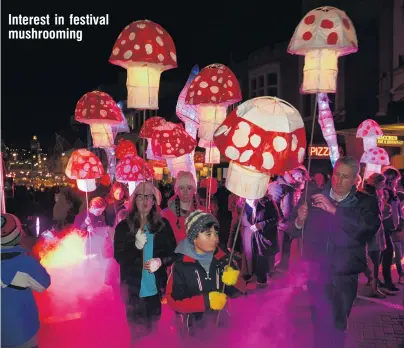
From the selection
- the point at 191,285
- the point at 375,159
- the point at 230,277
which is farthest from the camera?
the point at 375,159

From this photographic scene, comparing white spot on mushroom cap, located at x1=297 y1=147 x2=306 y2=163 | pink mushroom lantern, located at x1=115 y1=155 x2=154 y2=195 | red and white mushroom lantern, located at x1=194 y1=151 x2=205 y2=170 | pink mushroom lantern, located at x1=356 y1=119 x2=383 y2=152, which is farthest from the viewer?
red and white mushroom lantern, located at x1=194 y1=151 x2=205 y2=170

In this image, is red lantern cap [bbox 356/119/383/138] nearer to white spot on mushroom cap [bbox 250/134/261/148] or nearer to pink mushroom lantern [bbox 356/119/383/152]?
pink mushroom lantern [bbox 356/119/383/152]

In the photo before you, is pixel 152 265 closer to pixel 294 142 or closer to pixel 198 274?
pixel 198 274

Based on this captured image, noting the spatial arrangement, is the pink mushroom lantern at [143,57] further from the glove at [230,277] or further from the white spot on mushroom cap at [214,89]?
the glove at [230,277]

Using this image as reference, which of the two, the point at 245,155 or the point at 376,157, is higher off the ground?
the point at 245,155

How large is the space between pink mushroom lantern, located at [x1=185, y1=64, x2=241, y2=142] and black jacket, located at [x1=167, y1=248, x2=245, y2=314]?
10.8ft

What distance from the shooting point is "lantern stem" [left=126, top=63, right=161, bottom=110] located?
562 cm

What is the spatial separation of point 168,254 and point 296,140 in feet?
5.05

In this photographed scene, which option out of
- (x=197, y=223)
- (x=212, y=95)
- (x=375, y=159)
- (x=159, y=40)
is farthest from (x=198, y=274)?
(x=375, y=159)

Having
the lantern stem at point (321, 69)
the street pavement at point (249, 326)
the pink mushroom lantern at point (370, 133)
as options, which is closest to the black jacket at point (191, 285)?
the street pavement at point (249, 326)

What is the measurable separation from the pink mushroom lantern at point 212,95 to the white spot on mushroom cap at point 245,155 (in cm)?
281

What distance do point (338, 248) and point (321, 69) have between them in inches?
80.3

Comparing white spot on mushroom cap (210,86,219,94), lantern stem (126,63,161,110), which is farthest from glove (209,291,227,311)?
white spot on mushroom cap (210,86,219,94)

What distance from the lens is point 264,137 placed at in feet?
12.2
